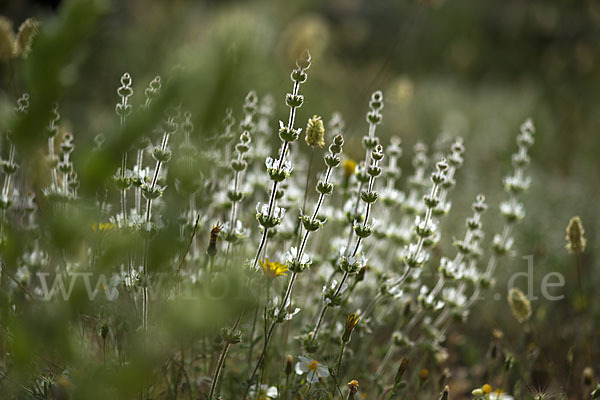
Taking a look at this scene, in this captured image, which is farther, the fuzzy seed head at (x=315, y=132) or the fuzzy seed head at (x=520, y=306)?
the fuzzy seed head at (x=520, y=306)

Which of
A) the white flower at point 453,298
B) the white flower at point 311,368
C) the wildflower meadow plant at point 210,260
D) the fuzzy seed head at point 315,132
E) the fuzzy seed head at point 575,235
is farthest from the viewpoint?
the white flower at point 453,298

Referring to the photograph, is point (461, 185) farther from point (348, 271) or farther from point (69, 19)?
point (69, 19)

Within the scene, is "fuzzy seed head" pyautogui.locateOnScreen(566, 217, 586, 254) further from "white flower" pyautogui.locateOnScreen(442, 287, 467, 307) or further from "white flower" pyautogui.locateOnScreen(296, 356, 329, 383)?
"white flower" pyautogui.locateOnScreen(296, 356, 329, 383)

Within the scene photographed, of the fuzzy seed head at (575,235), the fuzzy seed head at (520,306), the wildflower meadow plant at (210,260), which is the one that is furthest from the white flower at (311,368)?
the fuzzy seed head at (575,235)

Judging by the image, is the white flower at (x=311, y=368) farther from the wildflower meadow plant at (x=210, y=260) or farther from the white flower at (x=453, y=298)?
the white flower at (x=453, y=298)

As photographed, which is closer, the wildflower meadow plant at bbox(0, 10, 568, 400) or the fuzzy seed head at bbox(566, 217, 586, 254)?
the wildflower meadow plant at bbox(0, 10, 568, 400)

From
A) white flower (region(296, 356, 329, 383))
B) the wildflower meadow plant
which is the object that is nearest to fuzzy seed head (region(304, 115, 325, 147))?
the wildflower meadow plant

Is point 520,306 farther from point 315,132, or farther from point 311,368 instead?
point 315,132

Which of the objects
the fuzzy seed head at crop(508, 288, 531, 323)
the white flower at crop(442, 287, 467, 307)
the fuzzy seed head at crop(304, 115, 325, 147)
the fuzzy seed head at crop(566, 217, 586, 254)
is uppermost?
the fuzzy seed head at crop(304, 115, 325, 147)

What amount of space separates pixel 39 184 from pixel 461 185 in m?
3.71

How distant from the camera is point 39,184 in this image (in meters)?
2.33

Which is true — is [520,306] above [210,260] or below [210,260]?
below

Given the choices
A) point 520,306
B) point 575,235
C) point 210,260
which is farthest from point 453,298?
point 210,260

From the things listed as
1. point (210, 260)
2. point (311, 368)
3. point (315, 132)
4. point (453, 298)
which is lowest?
point (311, 368)
